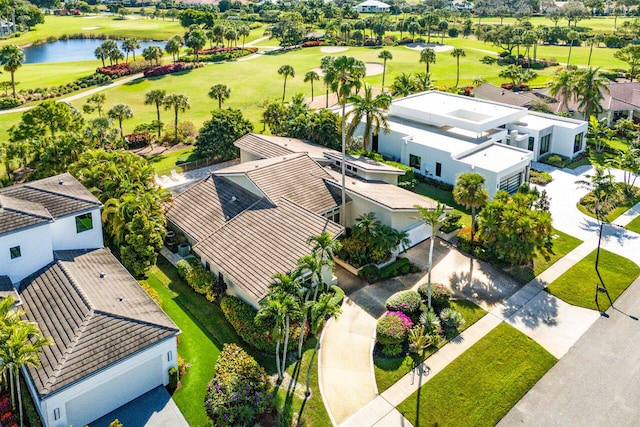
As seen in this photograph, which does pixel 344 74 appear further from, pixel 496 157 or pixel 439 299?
pixel 496 157

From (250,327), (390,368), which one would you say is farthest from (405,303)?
(250,327)

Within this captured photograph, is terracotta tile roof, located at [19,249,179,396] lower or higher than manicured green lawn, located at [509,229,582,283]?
higher

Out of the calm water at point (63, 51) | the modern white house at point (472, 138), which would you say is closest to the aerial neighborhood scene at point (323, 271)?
the modern white house at point (472, 138)

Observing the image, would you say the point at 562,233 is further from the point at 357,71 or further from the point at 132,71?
the point at 132,71

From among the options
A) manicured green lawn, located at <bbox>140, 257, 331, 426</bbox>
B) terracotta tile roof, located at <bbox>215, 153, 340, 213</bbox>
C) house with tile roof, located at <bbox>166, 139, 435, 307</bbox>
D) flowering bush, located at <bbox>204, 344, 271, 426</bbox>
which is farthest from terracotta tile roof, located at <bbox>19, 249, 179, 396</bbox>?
terracotta tile roof, located at <bbox>215, 153, 340, 213</bbox>

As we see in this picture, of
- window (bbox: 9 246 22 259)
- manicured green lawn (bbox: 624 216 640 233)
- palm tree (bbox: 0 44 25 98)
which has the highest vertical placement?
palm tree (bbox: 0 44 25 98)

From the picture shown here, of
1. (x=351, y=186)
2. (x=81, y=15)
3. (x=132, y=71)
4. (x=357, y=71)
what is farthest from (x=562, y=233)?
(x=81, y=15)

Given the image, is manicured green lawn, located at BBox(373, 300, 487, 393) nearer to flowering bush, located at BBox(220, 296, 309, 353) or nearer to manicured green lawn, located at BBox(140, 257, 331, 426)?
manicured green lawn, located at BBox(140, 257, 331, 426)
